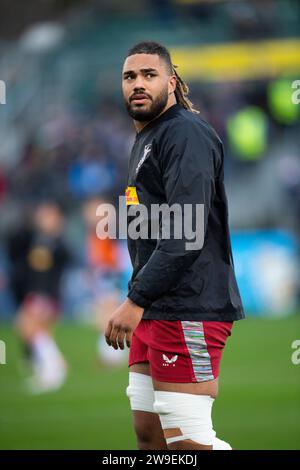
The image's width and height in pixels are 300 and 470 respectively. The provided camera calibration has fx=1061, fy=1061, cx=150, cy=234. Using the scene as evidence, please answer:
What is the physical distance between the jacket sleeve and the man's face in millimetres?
311

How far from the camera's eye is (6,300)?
19828mm

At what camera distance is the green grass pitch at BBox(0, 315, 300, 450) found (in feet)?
29.5

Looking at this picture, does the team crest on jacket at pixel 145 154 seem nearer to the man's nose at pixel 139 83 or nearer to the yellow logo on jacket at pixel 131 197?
the yellow logo on jacket at pixel 131 197

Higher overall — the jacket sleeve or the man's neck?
the man's neck

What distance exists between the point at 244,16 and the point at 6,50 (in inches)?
241

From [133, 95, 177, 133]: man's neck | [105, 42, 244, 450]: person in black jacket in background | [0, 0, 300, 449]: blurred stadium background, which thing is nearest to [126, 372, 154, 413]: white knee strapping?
[105, 42, 244, 450]: person in black jacket in background

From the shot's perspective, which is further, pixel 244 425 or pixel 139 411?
pixel 244 425

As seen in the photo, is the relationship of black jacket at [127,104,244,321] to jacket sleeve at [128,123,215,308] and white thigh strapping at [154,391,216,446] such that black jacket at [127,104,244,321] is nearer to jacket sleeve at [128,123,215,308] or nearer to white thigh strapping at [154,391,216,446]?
jacket sleeve at [128,123,215,308]

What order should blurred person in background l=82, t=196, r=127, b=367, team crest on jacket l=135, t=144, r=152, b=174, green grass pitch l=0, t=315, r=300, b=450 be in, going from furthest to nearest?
blurred person in background l=82, t=196, r=127, b=367 → green grass pitch l=0, t=315, r=300, b=450 → team crest on jacket l=135, t=144, r=152, b=174

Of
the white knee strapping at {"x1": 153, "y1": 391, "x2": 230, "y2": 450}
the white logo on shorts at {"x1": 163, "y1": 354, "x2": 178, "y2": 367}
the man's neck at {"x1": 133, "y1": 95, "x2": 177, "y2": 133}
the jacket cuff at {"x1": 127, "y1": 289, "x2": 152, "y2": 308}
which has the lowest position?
the white knee strapping at {"x1": 153, "y1": 391, "x2": 230, "y2": 450}

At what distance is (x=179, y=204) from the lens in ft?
15.8

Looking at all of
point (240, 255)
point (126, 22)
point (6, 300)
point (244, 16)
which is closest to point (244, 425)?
point (240, 255)

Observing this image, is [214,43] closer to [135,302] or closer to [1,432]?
[1,432]

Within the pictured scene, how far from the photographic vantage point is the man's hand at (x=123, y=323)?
15.8ft
